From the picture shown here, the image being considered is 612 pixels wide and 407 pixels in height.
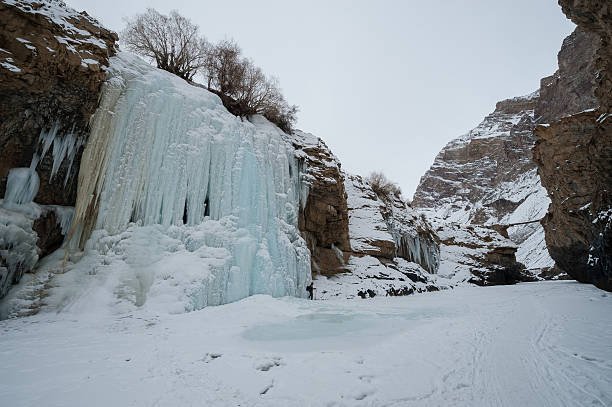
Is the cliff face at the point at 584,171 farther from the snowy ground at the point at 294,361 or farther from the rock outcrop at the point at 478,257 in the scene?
the rock outcrop at the point at 478,257

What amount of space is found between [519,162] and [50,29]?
88.3 m

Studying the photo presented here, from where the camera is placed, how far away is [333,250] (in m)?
15.8

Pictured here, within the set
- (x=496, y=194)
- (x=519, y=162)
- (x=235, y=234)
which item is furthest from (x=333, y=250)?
(x=519, y=162)

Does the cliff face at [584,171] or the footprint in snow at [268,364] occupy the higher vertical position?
the cliff face at [584,171]

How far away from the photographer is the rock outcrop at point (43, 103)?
6750mm

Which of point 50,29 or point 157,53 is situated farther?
point 157,53

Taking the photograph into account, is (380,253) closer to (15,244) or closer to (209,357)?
(209,357)

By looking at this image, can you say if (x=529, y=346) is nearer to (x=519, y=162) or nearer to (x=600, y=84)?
(x=600, y=84)

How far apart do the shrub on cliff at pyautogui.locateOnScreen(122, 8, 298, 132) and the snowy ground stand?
10.0 meters

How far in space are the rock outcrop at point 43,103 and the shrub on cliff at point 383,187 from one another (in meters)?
18.9

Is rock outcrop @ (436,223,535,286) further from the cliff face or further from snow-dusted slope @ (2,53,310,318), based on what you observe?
snow-dusted slope @ (2,53,310,318)

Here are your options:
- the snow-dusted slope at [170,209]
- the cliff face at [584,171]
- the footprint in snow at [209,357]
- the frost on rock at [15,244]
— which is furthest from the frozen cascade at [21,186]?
the cliff face at [584,171]

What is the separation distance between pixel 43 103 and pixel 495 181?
8860 centimetres

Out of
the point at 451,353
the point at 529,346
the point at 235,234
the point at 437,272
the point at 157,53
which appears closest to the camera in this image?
the point at 451,353
